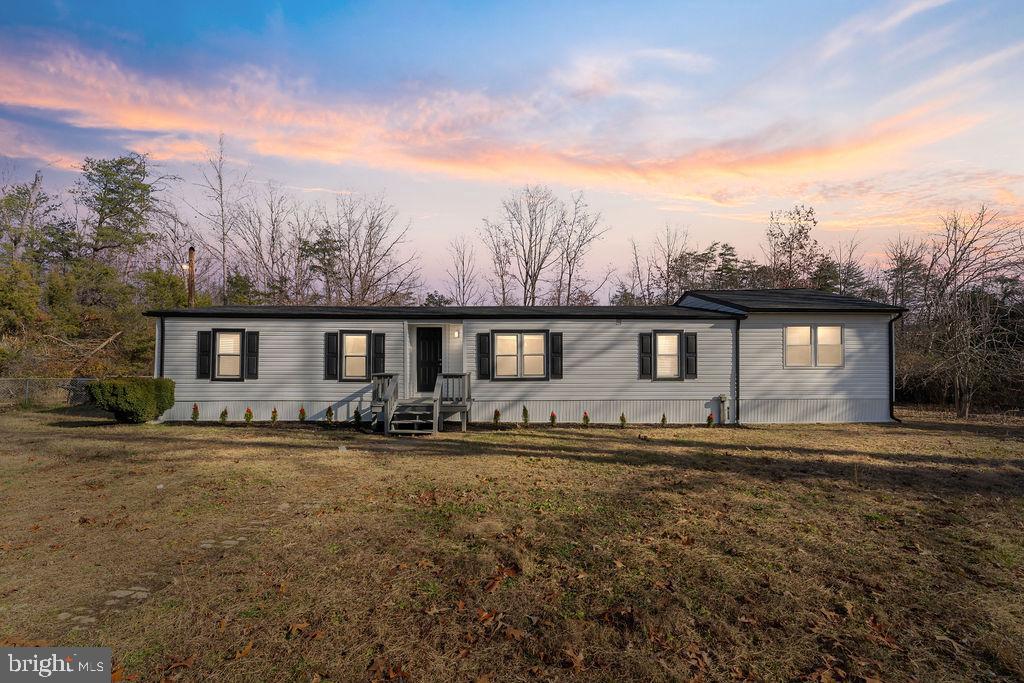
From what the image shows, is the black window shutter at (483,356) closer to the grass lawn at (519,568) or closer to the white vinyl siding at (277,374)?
the white vinyl siding at (277,374)

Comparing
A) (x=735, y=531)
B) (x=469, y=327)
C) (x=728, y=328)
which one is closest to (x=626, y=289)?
(x=728, y=328)

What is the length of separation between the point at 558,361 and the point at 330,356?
700 cm

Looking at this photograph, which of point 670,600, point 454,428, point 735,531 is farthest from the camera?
point 454,428

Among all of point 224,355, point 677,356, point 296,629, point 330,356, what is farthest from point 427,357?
point 296,629

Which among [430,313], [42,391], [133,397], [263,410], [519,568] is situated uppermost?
[430,313]

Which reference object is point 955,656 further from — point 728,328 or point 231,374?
point 231,374

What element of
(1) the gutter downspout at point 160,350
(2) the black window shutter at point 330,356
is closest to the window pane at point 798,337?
(2) the black window shutter at point 330,356

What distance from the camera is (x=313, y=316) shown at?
14.4 meters

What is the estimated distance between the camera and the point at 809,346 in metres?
14.9

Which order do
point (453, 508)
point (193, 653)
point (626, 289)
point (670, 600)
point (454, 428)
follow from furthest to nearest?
point (626, 289) → point (454, 428) → point (453, 508) → point (670, 600) → point (193, 653)

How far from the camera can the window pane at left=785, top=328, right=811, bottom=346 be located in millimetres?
14938

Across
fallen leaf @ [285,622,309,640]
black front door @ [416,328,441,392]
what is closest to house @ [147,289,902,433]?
black front door @ [416,328,441,392]

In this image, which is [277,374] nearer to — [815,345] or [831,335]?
[815,345]

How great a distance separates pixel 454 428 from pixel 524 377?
8.65 feet
